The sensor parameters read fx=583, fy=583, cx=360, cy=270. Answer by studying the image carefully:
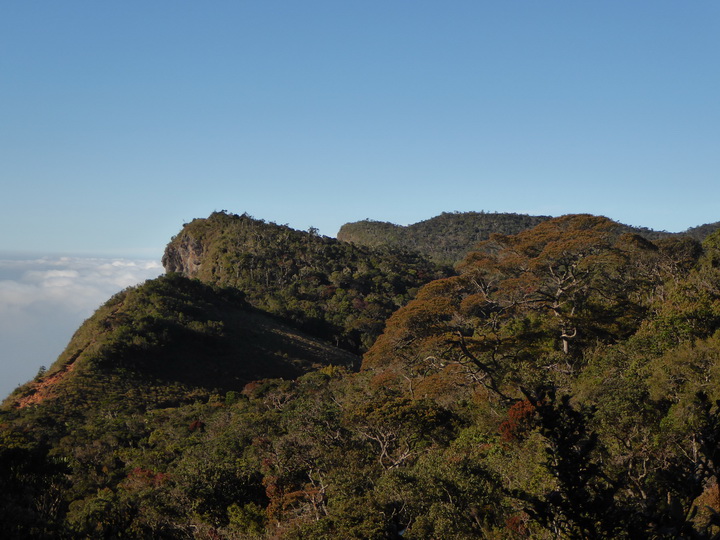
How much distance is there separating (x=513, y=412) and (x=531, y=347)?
7382 millimetres

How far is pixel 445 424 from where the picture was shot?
2103cm

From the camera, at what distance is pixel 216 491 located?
1861cm

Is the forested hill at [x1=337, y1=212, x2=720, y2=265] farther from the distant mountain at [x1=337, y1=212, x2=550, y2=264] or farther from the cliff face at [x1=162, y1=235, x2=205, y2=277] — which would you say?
the cliff face at [x1=162, y1=235, x2=205, y2=277]

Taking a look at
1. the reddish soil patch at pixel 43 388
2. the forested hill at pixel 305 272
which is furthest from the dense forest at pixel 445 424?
the forested hill at pixel 305 272

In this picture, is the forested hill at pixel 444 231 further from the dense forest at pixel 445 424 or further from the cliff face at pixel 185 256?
the dense forest at pixel 445 424

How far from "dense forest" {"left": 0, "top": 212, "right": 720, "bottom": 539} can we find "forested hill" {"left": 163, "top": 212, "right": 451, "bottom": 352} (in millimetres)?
22063

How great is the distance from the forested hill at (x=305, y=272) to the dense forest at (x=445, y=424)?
72.4ft

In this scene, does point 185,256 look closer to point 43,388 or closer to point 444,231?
point 43,388

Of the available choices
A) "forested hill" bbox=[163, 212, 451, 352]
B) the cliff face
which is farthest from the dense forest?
the cliff face

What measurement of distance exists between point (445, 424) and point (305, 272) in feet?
202

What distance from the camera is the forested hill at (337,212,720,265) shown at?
427ft

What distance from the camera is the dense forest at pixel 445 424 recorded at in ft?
33.9

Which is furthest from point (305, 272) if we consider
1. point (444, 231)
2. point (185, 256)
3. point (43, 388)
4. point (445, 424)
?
point (444, 231)

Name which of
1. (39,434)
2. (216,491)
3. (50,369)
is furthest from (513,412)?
(50,369)
